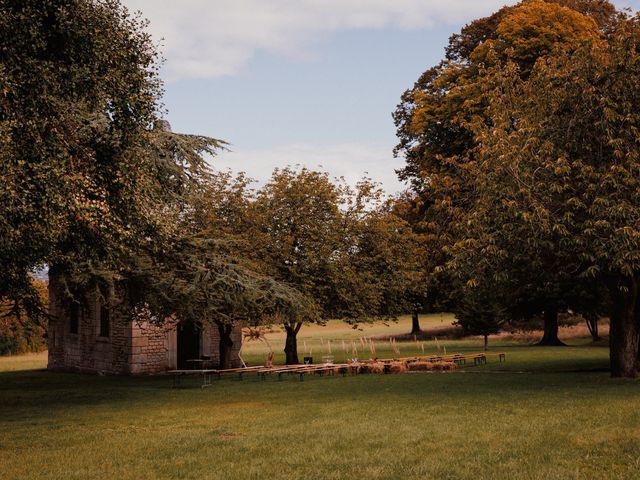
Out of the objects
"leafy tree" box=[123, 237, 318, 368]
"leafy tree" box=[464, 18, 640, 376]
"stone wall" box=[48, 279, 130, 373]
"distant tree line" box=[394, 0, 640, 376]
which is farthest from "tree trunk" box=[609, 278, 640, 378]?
"stone wall" box=[48, 279, 130, 373]

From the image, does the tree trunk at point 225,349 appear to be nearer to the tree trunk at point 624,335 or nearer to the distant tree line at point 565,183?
the distant tree line at point 565,183

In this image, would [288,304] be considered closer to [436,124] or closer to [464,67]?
[436,124]

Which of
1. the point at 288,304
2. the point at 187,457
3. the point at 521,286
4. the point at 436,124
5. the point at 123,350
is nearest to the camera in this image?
the point at 187,457

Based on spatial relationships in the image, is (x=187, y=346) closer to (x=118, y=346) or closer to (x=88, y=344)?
(x=118, y=346)

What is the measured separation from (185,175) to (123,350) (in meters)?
12.2

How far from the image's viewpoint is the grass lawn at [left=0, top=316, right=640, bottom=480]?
34.8ft

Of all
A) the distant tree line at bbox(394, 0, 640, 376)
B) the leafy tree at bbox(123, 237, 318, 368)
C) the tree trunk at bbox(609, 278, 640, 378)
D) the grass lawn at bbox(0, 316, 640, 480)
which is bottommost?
the grass lawn at bbox(0, 316, 640, 480)

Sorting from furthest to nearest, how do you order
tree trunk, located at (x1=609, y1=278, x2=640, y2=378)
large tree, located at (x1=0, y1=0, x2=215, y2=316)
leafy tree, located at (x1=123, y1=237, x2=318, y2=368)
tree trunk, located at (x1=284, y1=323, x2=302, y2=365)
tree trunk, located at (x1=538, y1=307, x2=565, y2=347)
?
tree trunk, located at (x1=538, y1=307, x2=565, y2=347), tree trunk, located at (x1=284, y1=323, x2=302, y2=365), tree trunk, located at (x1=609, y1=278, x2=640, y2=378), leafy tree, located at (x1=123, y1=237, x2=318, y2=368), large tree, located at (x1=0, y1=0, x2=215, y2=316)

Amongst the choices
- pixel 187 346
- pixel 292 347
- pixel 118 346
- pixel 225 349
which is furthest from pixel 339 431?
pixel 187 346

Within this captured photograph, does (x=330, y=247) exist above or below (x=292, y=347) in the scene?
above

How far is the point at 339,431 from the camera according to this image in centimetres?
1358

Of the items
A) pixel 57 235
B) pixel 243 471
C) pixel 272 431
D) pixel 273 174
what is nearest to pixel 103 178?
pixel 57 235

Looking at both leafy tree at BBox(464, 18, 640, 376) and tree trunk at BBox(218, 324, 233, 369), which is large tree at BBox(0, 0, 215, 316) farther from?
tree trunk at BBox(218, 324, 233, 369)

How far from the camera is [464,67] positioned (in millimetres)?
30641
